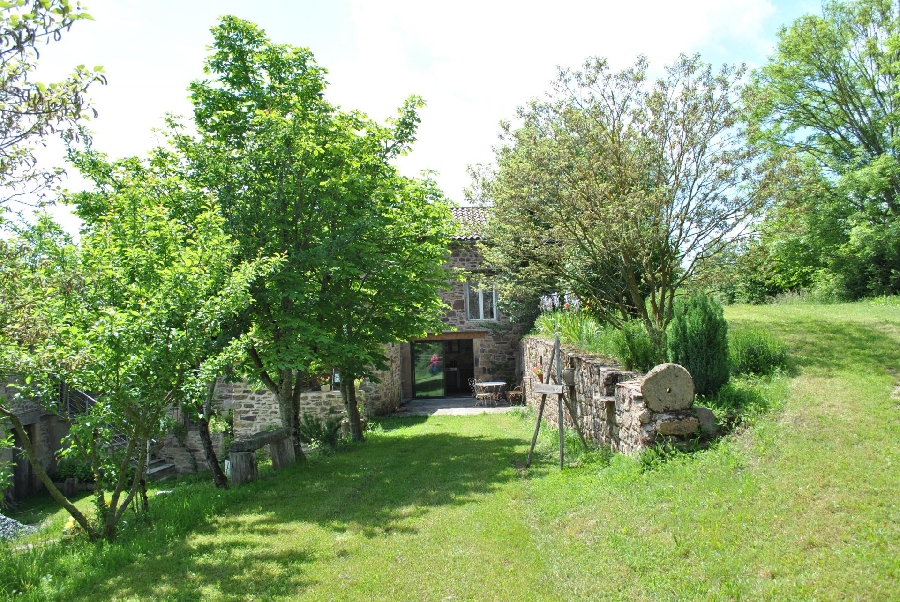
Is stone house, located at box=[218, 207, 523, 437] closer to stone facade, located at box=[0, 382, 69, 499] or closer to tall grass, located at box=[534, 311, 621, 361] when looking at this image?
tall grass, located at box=[534, 311, 621, 361]

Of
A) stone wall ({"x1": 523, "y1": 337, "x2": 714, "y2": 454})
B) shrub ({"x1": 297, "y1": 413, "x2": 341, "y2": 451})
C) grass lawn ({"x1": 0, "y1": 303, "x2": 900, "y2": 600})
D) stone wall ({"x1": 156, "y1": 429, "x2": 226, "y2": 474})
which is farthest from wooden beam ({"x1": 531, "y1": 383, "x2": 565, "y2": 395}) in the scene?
stone wall ({"x1": 156, "y1": 429, "x2": 226, "y2": 474})

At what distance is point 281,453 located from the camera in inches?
378

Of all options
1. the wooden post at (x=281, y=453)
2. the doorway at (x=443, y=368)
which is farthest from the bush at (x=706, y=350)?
the doorway at (x=443, y=368)

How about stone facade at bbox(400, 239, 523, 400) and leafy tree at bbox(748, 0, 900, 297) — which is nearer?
leafy tree at bbox(748, 0, 900, 297)

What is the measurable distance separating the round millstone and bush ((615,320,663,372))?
66.4 inches

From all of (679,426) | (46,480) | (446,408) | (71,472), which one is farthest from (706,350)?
(71,472)

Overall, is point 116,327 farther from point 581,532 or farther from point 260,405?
point 260,405

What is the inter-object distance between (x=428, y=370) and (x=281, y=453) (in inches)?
509

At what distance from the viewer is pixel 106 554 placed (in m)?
5.39

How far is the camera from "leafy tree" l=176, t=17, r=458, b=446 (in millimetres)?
9172

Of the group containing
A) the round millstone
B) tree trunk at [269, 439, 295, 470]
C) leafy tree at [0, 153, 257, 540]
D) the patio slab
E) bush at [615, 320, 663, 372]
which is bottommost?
the patio slab

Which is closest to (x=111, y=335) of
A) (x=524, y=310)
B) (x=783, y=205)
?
(x=783, y=205)

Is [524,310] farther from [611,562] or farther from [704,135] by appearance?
[611,562]

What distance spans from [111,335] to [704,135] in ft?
27.6
